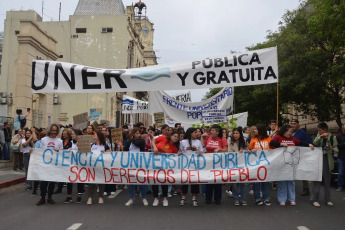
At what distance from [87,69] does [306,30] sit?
16.9 metres

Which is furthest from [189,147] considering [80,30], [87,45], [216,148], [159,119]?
[80,30]

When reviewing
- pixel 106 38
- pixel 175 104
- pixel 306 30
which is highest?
pixel 106 38

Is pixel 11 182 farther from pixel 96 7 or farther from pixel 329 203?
pixel 96 7

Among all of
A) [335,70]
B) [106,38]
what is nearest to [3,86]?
[106,38]

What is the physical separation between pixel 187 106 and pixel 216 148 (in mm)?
6265

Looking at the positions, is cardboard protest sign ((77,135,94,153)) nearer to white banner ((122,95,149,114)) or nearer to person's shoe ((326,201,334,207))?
person's shoe ((326,201,334,207))

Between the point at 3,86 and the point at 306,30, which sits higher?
the point at 306,30

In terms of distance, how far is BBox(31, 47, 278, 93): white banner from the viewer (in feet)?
29.2

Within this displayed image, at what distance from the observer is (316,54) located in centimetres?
2123

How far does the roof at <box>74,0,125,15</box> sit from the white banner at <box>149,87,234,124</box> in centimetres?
3216

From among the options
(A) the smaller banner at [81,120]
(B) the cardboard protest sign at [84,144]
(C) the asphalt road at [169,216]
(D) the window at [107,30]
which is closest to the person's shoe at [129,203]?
(C) the asphalt road at [169,216]

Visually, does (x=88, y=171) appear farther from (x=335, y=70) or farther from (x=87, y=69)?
(x=335, y=70)

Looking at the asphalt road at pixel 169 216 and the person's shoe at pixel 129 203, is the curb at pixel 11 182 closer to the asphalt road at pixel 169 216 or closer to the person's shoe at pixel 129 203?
the asphalt road at pixel 169 216

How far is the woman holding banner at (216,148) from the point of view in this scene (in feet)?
27.6
